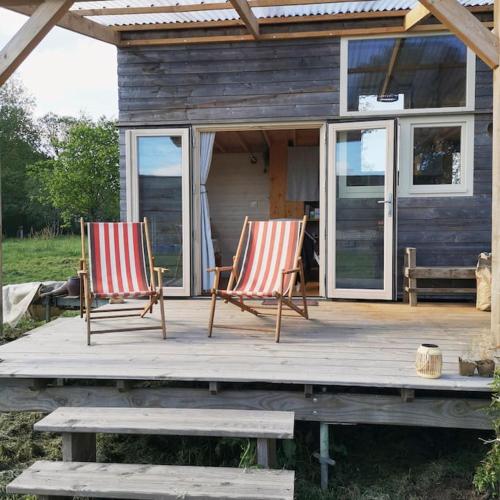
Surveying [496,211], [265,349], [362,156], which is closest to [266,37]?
[362,156]

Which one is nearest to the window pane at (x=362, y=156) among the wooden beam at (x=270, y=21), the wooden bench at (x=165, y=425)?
the wooden beam at (x=270, y=21)

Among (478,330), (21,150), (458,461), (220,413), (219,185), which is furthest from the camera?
(21,150)

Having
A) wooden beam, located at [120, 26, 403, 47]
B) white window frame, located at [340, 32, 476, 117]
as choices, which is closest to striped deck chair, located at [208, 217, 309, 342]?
white window frame, located at [340, 32, 476, 117]

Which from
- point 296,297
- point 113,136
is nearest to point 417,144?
point 296,297

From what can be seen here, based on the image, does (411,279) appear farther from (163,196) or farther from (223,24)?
(223,24)

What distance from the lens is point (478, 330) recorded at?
12.3 ft

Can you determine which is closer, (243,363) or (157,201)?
(243,363)

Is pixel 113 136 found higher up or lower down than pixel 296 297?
higher up

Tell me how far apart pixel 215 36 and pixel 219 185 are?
397cm

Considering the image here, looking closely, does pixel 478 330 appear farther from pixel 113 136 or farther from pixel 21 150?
pixel 21 150

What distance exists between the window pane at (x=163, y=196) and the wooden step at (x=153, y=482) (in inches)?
130

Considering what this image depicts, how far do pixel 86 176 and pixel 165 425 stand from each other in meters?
16.9

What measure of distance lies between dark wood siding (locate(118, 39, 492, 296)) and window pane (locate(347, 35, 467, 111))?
0.19 metres

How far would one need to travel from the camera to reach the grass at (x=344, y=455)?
8.05 feet
